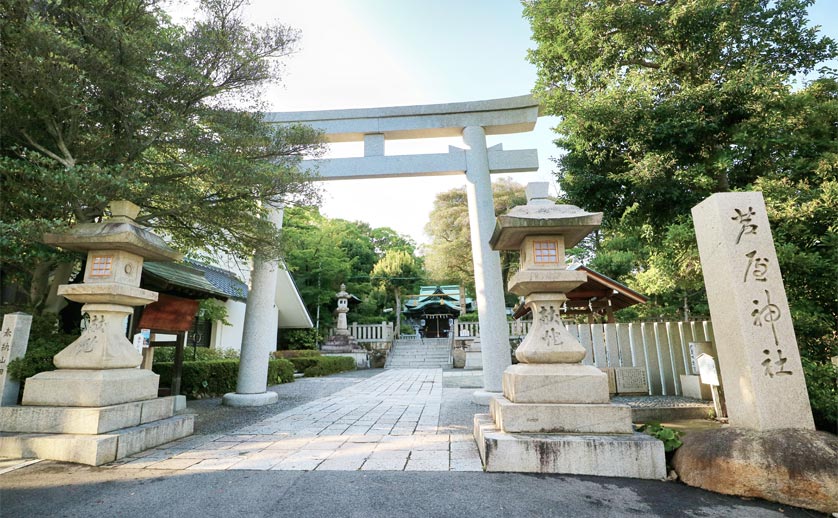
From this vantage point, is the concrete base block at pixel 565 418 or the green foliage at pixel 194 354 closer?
the concrete base block at pixel 565 418

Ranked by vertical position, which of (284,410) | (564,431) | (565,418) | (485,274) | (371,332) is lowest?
(284,410)

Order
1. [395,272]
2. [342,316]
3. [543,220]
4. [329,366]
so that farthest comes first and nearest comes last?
1. [395,272]
2. [342,316]
3. [329,366]
4. [543,220]

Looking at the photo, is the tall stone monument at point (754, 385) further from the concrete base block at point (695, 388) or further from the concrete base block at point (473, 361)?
the concrete base block at point (473, 361)

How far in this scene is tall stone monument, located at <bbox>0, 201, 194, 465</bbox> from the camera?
3.74 m

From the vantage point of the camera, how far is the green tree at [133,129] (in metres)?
4.00

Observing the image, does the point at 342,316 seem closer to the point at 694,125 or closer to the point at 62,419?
the point at 62,419

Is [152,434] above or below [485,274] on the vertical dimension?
below

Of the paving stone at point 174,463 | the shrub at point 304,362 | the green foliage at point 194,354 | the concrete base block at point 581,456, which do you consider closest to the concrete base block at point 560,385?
the concrete base block at point 581,456

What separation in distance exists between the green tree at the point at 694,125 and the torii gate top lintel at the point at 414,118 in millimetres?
907

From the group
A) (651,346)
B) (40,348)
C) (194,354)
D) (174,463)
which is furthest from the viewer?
(194,354)

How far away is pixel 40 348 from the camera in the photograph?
15.1 ft

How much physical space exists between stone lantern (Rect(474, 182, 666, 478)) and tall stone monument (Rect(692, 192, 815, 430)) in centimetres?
101

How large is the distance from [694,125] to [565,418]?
482 centimetres

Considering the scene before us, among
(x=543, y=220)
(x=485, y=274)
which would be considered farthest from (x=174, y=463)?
(x=485, y=274)
